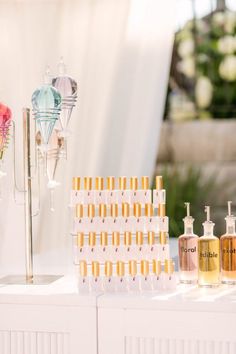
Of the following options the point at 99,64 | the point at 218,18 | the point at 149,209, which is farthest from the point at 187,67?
the point at 149,209

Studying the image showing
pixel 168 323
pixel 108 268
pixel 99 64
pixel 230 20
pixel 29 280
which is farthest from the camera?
pixel 230 20

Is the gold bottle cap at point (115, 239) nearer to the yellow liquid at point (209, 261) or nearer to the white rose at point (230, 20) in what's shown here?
the yellow liquid at point (209, 261)

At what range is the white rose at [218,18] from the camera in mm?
4578

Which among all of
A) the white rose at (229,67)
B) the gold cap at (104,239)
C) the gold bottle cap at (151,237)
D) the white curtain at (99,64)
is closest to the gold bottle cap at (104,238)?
the gold cap at (104,239)

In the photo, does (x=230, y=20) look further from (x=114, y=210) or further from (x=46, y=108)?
(x=114, y=210)

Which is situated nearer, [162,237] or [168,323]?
[168,323]

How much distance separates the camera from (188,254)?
5.54ft

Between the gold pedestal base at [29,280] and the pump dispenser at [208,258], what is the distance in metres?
0.42

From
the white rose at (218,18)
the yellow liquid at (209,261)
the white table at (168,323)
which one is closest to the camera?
the white table at (168,323)

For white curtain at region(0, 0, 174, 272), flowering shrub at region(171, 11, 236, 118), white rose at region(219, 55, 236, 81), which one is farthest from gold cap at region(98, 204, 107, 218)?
white rose at region(219, 55, 236, 81)

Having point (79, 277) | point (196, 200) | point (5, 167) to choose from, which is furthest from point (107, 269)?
point (196, 200)

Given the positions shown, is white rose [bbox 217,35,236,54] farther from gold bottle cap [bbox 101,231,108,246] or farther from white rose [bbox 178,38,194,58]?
gold bottle cap [bbox 101,231,108,246]

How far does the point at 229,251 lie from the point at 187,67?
10.3ft

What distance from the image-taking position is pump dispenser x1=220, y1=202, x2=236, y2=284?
1.65 metres
